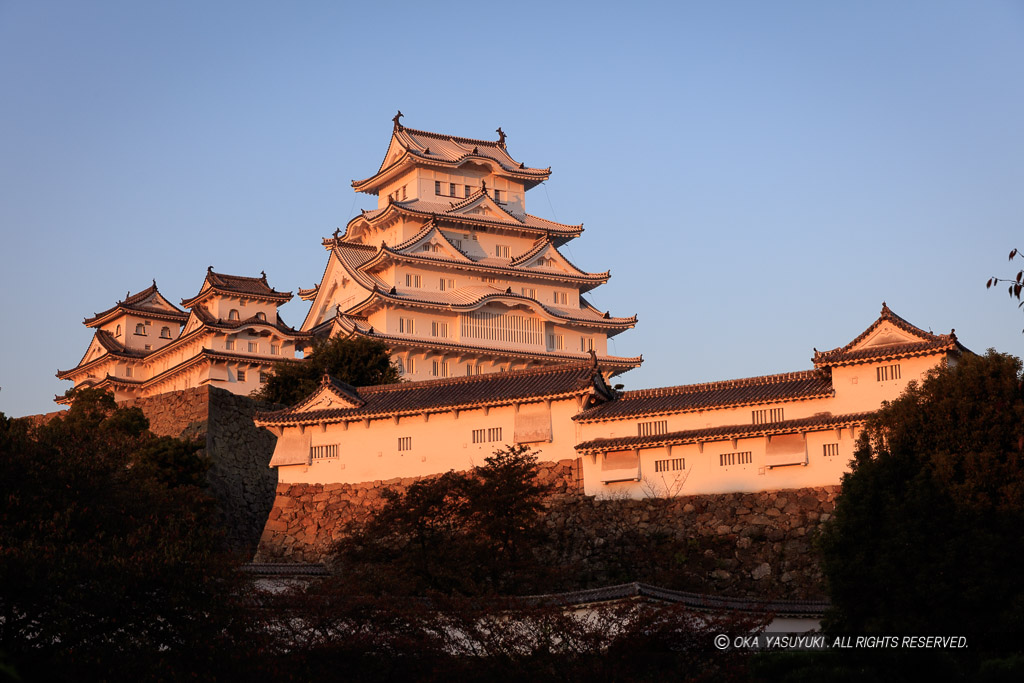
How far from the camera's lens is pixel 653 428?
34.5m

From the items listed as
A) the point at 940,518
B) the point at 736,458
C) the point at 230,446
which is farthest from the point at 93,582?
the point at 230,446

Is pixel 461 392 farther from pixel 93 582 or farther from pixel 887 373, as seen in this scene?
pixel 93 582

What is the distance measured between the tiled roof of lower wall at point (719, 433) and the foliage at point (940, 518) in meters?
4.76

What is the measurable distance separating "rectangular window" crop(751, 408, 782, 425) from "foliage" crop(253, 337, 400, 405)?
17.1 metres

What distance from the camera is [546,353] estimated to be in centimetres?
5597

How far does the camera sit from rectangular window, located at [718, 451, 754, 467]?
3300cm

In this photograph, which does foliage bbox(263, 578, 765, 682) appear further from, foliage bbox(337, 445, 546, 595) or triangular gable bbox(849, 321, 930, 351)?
triangular gable bbox(849, 321, 930, 351)

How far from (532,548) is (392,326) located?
23.6m

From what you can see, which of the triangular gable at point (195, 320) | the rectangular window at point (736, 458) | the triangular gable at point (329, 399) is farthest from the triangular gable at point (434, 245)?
the rectangular window at point (736, 458)

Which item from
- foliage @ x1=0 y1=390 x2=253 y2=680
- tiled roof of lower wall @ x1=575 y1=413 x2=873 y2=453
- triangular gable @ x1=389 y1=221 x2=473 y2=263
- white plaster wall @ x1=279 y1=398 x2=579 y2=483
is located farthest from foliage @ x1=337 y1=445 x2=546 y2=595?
triangular gable @ x1=389 y1=221 x2=473 y2=263

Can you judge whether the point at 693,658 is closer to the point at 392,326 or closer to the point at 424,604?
the point at 424,604

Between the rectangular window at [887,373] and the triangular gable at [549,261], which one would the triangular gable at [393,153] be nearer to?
the triangular gable at [549,261]

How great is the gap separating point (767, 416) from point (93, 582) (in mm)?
18138

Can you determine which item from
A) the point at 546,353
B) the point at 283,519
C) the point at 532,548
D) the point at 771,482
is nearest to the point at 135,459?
the point at 283,519
